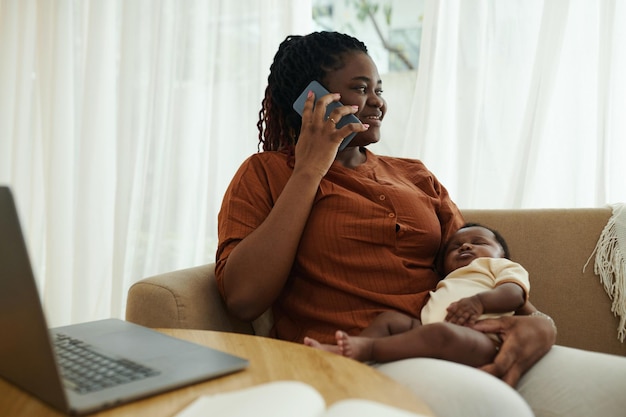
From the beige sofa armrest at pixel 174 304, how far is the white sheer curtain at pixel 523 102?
1.08 meters

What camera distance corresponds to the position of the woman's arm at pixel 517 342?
1.13 metres

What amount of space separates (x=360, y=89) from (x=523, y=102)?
2.55ft

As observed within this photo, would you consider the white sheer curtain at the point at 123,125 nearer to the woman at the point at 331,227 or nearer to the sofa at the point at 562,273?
the woman at the point at 331,227

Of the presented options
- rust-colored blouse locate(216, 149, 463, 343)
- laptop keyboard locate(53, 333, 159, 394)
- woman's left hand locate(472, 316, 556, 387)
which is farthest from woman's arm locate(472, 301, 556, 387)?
laptop keyboard locate(53, 333, 159, 394)

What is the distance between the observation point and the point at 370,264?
4.53ft

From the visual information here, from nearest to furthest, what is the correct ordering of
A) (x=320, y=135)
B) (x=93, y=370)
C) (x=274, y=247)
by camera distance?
(x=93, y=370), (x=274, y=247), (x=320, y=135)

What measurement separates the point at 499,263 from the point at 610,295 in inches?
12.9

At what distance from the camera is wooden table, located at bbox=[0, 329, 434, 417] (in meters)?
0.69

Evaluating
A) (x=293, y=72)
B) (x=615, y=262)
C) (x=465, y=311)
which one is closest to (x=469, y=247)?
(x=465, y=311)

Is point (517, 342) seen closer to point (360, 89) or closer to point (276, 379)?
point (276, 379)

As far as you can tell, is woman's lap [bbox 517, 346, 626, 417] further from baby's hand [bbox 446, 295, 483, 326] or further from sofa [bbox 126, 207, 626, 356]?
sofa [bbox 126, 207, 626, 356]

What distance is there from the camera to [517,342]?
1.15 m

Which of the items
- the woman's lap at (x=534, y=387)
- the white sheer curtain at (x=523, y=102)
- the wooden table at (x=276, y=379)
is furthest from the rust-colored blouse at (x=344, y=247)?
the white sheer curtain at (x=523, y=102)

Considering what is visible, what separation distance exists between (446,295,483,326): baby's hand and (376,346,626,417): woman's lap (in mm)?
143
